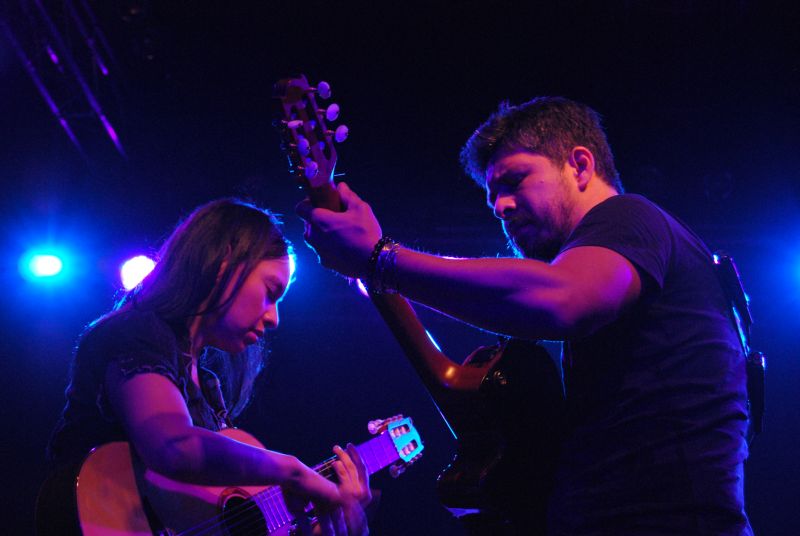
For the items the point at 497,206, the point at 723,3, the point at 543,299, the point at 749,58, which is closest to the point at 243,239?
the point at 497,206

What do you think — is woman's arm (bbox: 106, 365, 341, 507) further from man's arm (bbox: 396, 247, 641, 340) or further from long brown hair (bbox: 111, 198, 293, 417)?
man's arm (bbox: 396, 247, 641, 340)

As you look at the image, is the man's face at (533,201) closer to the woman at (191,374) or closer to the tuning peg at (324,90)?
the tuning peg at (324,90)

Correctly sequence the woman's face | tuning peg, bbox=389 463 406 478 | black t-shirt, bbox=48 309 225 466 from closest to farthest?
black t-shirt, bbox=48 309 225 466 < the woman's face < tuning peg, bbox=389 463 406 478

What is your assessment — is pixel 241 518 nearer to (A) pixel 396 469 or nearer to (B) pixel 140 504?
(B) pixel 140 504

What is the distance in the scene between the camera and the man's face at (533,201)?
2332mm

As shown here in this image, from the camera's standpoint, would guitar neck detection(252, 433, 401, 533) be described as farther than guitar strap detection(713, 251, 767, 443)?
Yes

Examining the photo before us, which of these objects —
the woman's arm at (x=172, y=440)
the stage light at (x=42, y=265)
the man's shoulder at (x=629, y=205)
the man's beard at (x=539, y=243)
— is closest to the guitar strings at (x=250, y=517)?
the woman's arm at (x=172, y=440)

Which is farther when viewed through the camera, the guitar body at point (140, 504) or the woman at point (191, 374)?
the woman at point (191, 374)

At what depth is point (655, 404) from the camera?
5.70ft

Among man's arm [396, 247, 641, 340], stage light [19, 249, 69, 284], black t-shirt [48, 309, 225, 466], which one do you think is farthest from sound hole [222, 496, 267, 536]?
stage light [19, 249, 69, 284]

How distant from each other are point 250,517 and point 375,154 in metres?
4.55

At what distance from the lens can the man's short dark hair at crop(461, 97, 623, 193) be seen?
8.22 ft

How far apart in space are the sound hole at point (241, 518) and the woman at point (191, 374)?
16cm

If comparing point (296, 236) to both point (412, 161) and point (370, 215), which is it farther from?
point (370, 215)
